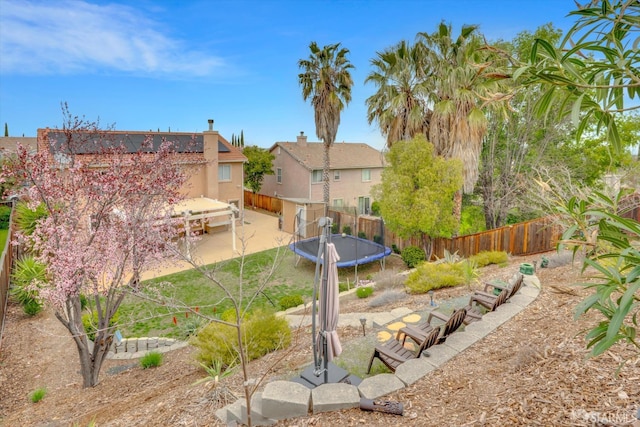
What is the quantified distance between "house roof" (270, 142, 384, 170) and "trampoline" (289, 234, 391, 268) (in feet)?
32.0

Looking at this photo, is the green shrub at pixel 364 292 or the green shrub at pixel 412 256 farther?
the green shrub at pixel 412 256

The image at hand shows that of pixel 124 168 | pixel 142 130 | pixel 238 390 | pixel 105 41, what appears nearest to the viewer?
pixel 238 390

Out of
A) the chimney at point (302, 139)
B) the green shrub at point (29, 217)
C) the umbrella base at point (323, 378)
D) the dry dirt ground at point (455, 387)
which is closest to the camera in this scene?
the dry dirt ground at point (455, 387)

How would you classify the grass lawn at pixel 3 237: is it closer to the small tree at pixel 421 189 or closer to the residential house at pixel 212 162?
the residential house at pixel 212 162

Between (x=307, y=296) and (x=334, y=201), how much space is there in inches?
621

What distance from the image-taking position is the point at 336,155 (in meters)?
30.2

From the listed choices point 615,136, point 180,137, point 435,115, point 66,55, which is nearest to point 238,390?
point 615,136

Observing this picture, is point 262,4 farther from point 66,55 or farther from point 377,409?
point 377,409

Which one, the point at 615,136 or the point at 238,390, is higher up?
the point at 615,136

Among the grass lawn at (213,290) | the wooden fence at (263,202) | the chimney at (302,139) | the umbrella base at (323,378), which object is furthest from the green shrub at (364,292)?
the chimney at (302,139)

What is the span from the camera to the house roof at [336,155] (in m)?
28.7

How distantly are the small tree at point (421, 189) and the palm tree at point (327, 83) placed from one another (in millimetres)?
6731

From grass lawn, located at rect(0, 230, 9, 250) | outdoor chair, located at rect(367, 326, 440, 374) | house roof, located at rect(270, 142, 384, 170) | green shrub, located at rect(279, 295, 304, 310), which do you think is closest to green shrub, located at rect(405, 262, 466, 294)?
green shrub, located at rect(279, 295, 304, 310)

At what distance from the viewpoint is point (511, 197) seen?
21031 millimetres
